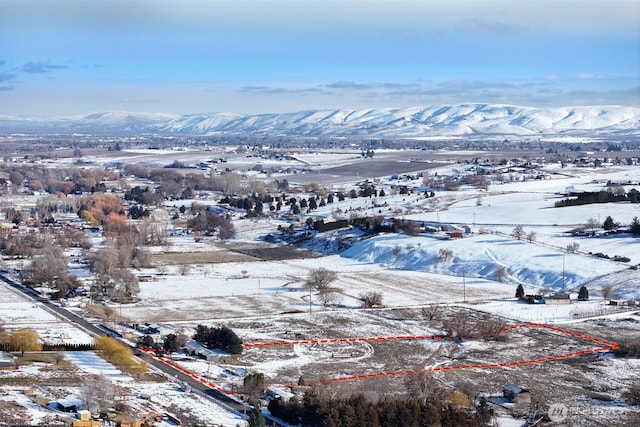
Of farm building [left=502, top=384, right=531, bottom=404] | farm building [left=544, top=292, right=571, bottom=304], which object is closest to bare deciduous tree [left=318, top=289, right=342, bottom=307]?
farm building [left=544, top=292, right=571, bottom=304]

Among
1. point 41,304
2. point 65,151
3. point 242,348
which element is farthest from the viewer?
point 65,151

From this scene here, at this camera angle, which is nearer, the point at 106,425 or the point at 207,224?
the point at 106,425

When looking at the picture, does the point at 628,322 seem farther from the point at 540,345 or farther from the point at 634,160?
the point at 634,160

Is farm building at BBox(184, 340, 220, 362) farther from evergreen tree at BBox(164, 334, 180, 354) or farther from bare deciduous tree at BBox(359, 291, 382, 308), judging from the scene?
bare deciduous tree at BBox(359, 291, 382, 308)

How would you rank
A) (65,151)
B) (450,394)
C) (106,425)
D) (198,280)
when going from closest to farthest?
(106,425), (450,394), (198,280), (65,151)

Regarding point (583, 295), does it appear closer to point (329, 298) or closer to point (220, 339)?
point (329, 298)

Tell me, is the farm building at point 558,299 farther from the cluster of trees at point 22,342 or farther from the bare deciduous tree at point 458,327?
the cluster of trees at point 22,342

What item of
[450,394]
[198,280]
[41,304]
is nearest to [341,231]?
[198,280]

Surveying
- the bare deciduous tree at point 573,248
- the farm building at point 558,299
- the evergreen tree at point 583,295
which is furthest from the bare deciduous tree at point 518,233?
the farm building at point 558,299
